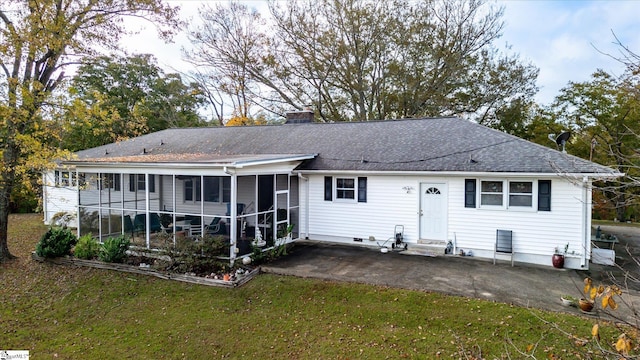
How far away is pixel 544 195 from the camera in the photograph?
1012 cm

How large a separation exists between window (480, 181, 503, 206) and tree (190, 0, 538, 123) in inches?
620

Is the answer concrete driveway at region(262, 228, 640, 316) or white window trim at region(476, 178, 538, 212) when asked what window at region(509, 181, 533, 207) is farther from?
concrete driveway at region(262, 228, 640, 316)

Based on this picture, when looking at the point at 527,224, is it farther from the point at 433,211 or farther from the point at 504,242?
the point at 433,211

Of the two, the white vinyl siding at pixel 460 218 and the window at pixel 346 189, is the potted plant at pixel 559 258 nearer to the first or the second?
the white vinyl siding at pixel 460 218

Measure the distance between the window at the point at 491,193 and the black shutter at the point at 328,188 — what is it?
4.90m

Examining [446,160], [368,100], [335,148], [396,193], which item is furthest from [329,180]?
[368,100]

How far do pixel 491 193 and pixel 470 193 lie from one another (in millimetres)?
577

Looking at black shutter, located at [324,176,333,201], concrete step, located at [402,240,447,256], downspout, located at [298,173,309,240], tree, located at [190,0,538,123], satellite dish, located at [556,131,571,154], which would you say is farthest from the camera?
tree, located at [190,0,538,123]

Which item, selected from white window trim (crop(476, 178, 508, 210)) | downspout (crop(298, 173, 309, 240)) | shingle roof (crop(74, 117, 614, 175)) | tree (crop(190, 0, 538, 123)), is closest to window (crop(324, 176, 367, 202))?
shingle roof (crop(74, 117, 614, 175))

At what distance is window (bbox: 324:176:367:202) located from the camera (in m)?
12.5

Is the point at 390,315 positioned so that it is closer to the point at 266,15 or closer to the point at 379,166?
the point at 379,166

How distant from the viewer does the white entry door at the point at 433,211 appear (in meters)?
11.5

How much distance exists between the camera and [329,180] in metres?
13.0

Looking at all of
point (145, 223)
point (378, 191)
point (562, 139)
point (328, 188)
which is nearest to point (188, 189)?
point (145, 223)
